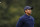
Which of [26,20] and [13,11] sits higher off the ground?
[13,11]

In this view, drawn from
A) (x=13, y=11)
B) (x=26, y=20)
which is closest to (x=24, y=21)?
(x=26, y=20)

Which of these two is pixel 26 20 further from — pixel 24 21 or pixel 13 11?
pixel 13 11

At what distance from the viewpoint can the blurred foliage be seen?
7.35m

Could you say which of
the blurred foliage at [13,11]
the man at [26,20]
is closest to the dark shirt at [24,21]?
the man at [26,20]

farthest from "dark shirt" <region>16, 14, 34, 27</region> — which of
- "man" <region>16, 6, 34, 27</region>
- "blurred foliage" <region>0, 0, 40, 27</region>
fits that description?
"blurred foliage" <region>0, 0, 40, 27</region>

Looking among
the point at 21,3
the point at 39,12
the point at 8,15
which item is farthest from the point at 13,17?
the point at 39,12

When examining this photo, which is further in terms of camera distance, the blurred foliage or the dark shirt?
the blurred foliage

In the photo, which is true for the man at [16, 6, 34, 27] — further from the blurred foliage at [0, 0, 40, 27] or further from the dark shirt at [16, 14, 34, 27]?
the blurred foliage at [0, 0, 40, 27]

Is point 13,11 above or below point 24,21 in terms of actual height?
above

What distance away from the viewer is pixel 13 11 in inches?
291

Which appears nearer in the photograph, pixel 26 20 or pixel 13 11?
pixel 26 20

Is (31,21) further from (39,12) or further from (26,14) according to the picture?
(39,12)

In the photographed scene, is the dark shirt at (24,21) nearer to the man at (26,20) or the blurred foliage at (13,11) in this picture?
the man at (26,20)

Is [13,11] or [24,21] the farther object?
[13,11]
